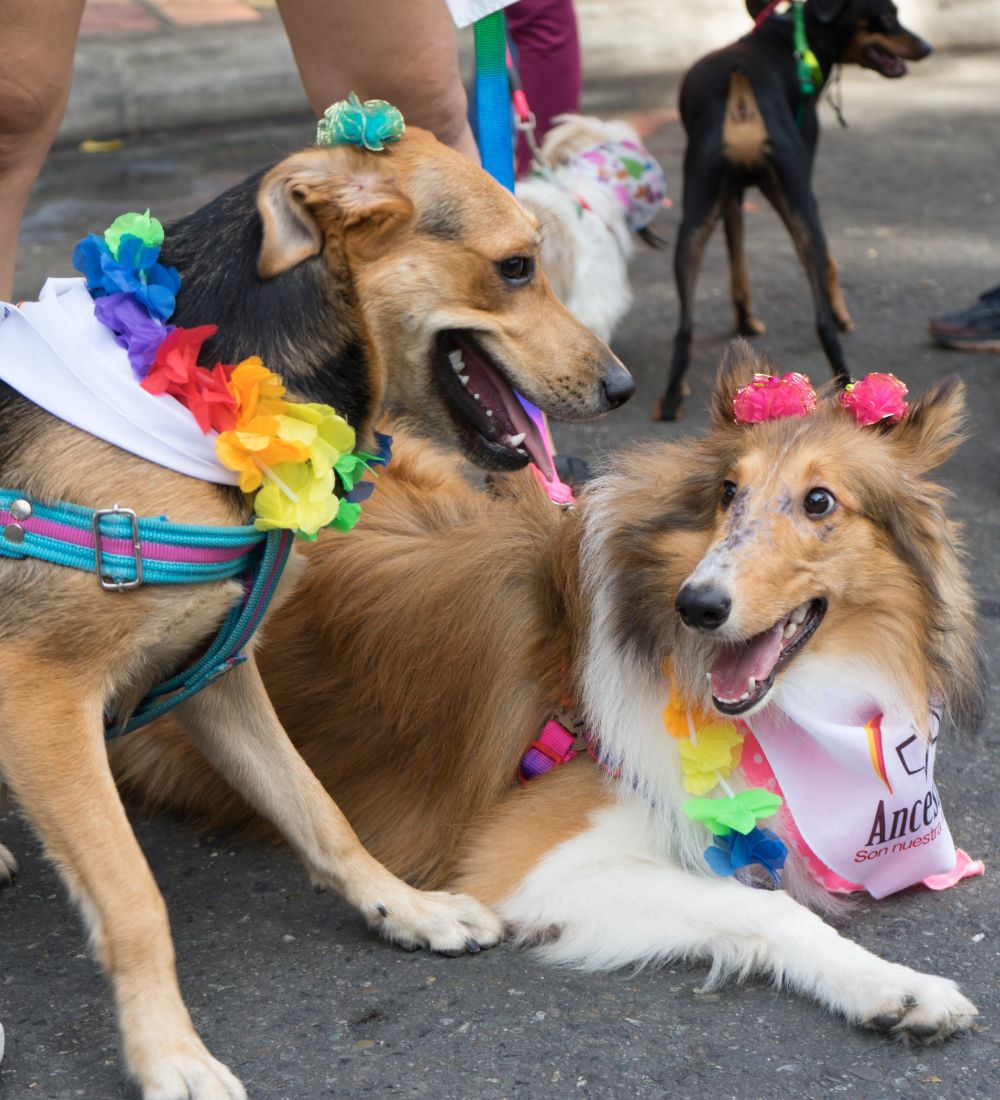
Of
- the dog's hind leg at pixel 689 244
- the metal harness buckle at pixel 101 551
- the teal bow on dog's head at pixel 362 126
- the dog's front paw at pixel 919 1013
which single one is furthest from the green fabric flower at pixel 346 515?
the dog's hind leg at pixel 689 244

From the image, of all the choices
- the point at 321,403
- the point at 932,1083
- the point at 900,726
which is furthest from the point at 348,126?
the point at 932,1083

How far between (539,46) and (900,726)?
4505 millimetres

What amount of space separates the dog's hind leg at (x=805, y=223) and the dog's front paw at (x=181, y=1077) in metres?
3.91

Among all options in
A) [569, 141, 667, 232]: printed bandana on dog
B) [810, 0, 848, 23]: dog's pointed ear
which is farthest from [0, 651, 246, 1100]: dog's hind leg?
[810, 0, 848, 23]: dog's pointed ear

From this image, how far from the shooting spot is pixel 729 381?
10.1ft

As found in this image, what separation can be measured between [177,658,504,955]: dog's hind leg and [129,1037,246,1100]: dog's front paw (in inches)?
22.1

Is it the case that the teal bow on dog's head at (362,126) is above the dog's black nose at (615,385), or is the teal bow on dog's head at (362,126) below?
above

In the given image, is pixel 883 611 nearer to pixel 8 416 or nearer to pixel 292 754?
pixel 292 754

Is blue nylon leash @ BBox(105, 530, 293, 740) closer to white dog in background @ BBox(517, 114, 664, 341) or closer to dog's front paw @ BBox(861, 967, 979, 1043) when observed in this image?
dog's front paw @ BBox(861, 967, 979, 1043)

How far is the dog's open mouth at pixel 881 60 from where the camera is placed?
625 cm

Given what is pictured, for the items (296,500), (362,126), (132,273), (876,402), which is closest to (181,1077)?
(296,500)

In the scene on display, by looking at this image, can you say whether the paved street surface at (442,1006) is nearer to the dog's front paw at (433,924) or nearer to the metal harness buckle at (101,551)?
the dog's front paw at (433,924)

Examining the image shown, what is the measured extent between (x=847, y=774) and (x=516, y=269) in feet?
3.87

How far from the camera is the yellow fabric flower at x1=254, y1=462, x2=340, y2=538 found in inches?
101
